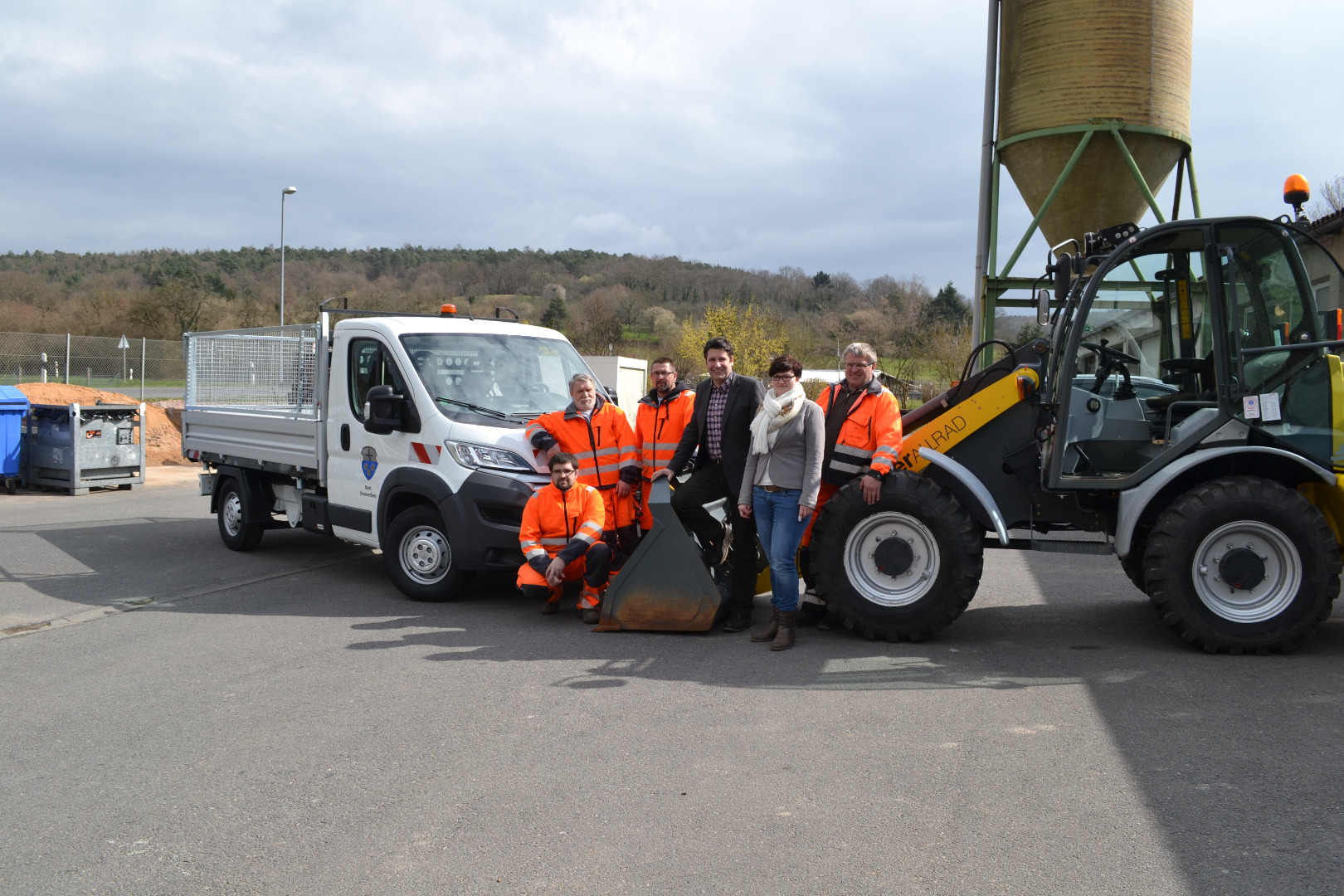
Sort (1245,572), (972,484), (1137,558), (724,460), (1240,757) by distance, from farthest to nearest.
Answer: (1137,558) < (724,460) < (972,484) < (1245,572) < (1240,757)

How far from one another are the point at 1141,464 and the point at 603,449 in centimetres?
377

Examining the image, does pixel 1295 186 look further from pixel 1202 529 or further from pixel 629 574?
pixel 629 574

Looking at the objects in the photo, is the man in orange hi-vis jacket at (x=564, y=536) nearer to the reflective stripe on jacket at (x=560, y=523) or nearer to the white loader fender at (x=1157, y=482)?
the reflective stripe on jacket at (x=560, y=523)

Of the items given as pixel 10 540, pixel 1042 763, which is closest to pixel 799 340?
pixel 10 540

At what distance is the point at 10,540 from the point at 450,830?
9412mm

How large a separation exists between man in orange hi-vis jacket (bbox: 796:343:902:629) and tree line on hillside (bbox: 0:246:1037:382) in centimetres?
431

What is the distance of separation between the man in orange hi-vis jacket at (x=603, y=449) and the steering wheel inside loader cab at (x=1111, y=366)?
10.8 ft

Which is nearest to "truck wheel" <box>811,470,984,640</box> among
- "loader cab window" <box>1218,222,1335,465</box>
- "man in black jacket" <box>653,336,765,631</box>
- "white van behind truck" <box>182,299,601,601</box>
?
"man in black jacket" <box>653,336,765,631</box>

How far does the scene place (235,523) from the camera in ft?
33.2

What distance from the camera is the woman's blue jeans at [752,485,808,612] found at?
20.7ft

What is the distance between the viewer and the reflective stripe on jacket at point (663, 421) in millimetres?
Result: 7168

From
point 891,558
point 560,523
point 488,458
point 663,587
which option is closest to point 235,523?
point 488,458

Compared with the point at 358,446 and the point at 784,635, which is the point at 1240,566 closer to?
the point at 784,635

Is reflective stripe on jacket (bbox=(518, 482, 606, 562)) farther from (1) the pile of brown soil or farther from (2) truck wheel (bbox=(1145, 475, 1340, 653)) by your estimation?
(1) the pile of brown soil
